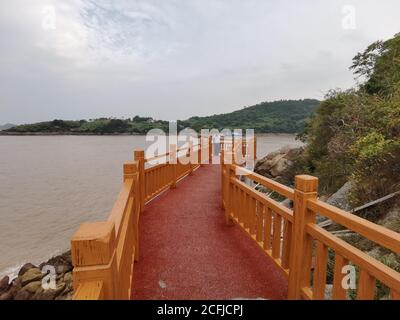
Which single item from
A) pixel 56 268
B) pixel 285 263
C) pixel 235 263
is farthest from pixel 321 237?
pixel 56 268

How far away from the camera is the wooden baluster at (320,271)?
2.10 meters

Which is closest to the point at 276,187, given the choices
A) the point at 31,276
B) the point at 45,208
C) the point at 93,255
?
the point at 93,255

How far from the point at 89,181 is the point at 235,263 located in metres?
19.7

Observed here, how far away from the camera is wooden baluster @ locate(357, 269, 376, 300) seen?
5.34 feet

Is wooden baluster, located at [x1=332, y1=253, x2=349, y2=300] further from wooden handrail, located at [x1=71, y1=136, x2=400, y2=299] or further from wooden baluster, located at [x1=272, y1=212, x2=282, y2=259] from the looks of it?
wooden baluster, located at [x1=272, y1=212, x2=282, y2=259]

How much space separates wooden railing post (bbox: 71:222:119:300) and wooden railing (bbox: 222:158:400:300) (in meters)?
1.43

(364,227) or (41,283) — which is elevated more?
(364,227)

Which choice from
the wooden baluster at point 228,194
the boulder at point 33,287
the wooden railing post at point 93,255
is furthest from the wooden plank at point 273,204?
the boulder at point 33,287

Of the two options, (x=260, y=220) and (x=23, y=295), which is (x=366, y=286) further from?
(x=23, y=295)

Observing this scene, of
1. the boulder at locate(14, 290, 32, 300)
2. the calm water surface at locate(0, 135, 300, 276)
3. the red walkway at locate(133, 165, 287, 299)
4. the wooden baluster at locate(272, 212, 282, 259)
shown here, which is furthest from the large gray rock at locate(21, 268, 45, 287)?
the wooden baluster at locate(272, 212, 282, 259)

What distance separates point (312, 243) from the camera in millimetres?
2318

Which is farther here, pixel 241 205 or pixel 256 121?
pixel 256 121

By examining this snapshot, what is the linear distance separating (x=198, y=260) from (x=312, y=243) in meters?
1.79

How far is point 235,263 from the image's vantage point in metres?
3.59
